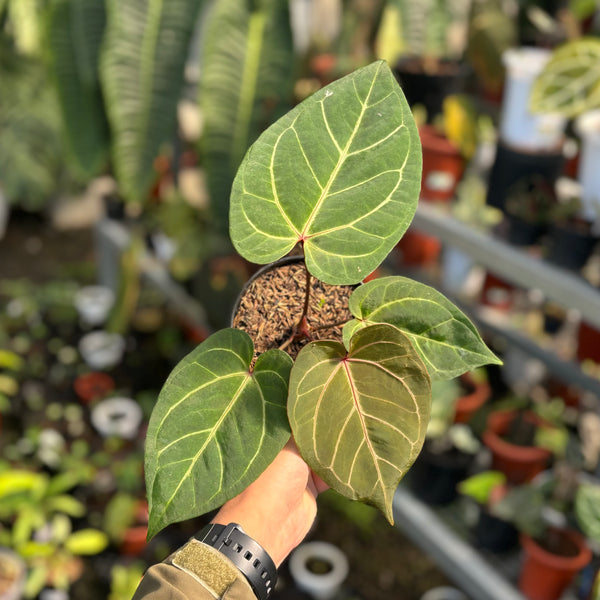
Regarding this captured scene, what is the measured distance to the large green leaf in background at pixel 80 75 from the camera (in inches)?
76.5

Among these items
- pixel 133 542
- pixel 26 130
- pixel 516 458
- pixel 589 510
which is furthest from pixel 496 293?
pixel 26 130

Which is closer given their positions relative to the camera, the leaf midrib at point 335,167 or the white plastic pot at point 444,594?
the leaf midrib at point 335,167

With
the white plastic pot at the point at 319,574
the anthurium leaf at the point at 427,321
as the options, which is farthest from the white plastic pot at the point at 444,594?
the anthurium leaf at the point at 427,321

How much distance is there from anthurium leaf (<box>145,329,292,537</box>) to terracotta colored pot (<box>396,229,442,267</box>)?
1442mm

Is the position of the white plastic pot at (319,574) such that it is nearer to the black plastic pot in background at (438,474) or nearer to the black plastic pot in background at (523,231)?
the black plastic pot in background at (438,474)

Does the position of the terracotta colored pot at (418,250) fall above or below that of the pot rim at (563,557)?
above

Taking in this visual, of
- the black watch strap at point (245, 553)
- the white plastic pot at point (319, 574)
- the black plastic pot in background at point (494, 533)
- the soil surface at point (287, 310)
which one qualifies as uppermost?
the soil surface at point (287, 310)

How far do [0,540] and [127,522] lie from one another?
1.17ft

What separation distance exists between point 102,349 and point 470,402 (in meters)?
1.53

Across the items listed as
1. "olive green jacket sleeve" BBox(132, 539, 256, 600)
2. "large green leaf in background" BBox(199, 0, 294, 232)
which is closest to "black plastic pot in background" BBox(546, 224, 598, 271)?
"large green leaf in background" BBox(199, 0, 294, 232)

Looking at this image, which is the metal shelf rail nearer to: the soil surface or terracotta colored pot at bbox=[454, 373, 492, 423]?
terracotta colored pot at bbox=[454, 373, 492, 423]

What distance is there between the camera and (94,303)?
9.66ft

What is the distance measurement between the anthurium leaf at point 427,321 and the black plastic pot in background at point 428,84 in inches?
55.0

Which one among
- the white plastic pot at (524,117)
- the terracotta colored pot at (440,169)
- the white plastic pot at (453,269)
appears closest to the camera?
the white plastic pot at (524,117)
